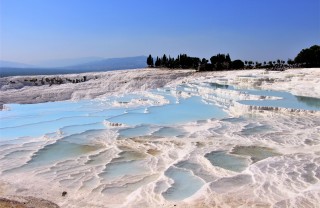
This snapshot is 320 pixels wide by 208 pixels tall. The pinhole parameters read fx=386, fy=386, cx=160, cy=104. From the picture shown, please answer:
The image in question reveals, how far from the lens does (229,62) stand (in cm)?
4731

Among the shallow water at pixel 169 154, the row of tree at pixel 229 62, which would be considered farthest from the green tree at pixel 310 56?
the shallow water at pixel 169 154

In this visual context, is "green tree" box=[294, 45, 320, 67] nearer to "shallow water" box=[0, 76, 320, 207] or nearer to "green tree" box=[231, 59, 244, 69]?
"green tree" box=[231, 59, 244, 69]

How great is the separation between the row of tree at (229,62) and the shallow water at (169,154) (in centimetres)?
2676

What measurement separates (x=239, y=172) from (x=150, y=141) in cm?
365

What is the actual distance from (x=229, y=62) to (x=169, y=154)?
39140mm

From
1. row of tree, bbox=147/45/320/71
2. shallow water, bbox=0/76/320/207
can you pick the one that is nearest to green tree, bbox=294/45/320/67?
row of tree, bbox=147/45/320/71

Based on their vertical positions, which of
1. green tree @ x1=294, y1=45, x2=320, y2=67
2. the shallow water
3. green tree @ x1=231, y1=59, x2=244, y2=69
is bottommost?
the shallow water

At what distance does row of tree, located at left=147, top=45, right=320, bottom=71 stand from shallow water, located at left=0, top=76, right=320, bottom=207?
26.8 metres

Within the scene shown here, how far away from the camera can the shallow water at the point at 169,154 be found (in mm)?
7145

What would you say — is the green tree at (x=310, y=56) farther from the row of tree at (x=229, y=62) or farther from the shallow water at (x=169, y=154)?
the shallow water at (x=169, y=154)

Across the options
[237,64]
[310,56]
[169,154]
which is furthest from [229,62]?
[169,154]

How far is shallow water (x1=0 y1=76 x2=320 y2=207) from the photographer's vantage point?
714 centimetres

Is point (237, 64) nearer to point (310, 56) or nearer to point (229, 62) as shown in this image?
point (229, 62)

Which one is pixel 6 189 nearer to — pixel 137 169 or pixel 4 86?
pixel 137 169
